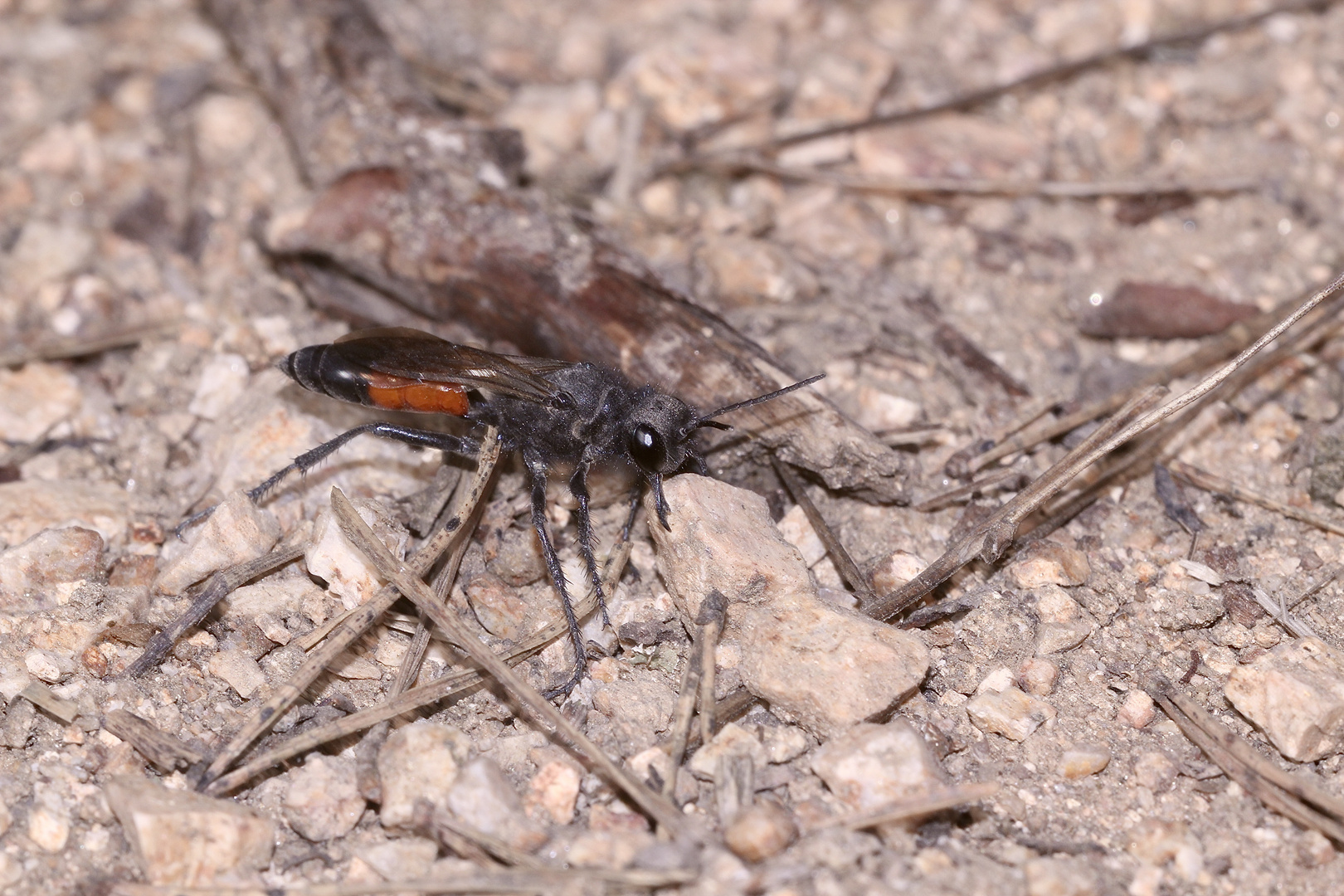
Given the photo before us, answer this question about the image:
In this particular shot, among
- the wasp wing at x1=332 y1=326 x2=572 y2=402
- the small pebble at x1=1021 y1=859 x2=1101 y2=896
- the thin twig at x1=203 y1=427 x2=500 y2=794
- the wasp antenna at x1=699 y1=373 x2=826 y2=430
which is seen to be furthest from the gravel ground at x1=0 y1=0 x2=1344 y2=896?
Result: the wasp wing at x1=332 y1=326 x2=572 y2=402

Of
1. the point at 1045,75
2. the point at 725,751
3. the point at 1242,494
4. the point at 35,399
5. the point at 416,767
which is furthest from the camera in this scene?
the point at 1045,75

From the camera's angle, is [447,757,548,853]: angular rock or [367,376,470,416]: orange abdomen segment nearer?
[447,757,548,853]: angular rock

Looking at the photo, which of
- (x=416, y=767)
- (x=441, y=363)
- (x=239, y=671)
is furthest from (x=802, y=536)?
(x=239, y=671)

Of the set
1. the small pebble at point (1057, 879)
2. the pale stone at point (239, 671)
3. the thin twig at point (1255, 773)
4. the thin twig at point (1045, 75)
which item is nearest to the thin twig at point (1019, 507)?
the thin twig at point (1255, 773)

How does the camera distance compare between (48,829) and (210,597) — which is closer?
(48,829)

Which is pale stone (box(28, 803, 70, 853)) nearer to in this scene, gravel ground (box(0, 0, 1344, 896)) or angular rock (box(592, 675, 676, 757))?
gravel ground (box(0, 0, 1344, 896))

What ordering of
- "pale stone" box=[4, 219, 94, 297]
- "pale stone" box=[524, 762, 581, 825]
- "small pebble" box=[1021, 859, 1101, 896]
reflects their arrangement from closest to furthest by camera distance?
"small pebble" box=[1021, 859, 1101, 896] → "pale stone" box=[524, 762, 581, 825] → "pale stone" box=[4, 219, 94, 297]

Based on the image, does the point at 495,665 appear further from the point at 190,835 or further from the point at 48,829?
the point at 48,829
